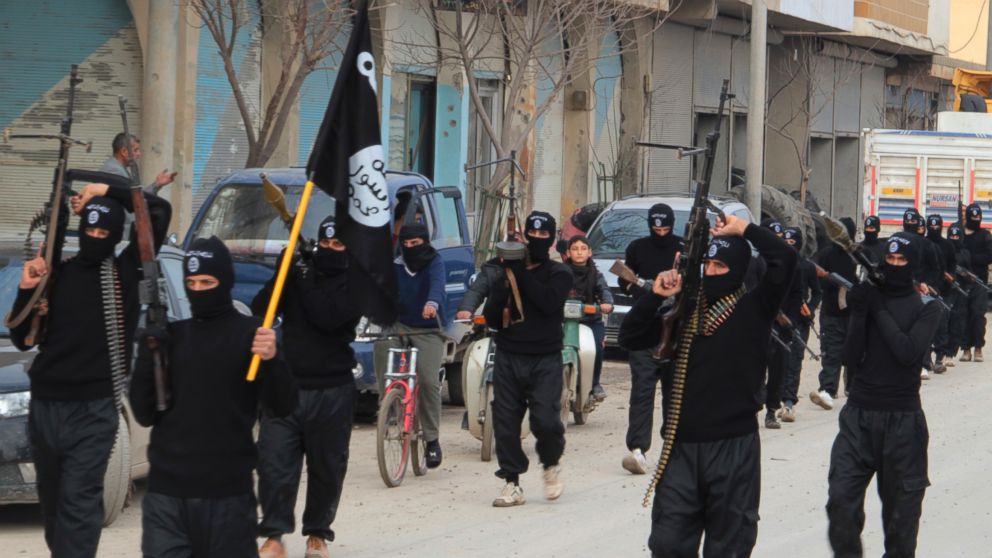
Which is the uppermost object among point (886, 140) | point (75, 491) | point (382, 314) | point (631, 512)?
point (886, 140)

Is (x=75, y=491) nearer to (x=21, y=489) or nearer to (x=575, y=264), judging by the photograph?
(x=21, y=489)

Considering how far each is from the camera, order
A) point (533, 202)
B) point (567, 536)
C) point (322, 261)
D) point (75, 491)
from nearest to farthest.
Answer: point (75, 491)
point (322, 261)
point (567, 536)
point (533, 202)

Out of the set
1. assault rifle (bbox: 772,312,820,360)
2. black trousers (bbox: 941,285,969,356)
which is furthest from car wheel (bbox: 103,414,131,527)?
black trousers (bbox: 941,285,969,356)

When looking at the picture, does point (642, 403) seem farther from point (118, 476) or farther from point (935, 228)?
point (935, 228)

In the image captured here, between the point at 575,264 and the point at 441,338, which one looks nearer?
the point at 441,338

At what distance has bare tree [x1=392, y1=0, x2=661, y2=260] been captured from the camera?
21.2 meters

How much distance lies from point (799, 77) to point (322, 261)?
31930mm

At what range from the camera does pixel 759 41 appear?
77.7 ft

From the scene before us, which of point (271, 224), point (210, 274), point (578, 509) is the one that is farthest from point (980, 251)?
point (210, 274)

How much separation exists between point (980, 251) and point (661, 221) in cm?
1042

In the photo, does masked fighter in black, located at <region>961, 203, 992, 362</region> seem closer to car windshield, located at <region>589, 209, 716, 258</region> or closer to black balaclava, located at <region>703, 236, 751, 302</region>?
car windshield, located at <region>589, 209, 716, 258</region>

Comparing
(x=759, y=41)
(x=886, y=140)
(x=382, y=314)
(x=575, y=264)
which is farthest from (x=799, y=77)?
(x=382, y=314)

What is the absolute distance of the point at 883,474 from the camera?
7.77 metres

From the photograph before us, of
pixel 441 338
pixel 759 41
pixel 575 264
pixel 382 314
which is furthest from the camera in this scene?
pixel 759 41
